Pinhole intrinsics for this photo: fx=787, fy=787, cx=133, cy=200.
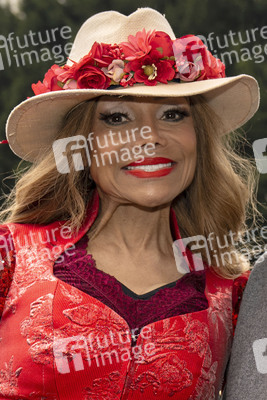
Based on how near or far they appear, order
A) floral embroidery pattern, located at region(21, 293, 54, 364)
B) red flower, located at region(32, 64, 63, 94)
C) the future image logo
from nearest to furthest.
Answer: floral embroidery pattern, located at region(21, 293, 54, 364) → red flower, located at region(32, 64, 63, 94) → the future image logo

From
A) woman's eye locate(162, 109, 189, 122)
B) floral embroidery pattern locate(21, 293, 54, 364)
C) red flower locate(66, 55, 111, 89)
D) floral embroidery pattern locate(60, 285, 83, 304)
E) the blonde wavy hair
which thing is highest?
red flower locate(66, 55, 111, 89)

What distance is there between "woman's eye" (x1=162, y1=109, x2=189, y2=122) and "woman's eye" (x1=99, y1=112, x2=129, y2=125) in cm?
12

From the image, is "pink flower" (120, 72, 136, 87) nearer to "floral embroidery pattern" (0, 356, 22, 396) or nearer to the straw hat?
the straw hat

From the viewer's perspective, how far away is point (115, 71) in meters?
2.29

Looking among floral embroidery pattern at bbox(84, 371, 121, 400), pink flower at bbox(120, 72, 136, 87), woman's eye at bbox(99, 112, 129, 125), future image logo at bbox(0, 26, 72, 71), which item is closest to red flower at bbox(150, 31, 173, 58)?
pink flower at bbox(120, 72, 136, 87)

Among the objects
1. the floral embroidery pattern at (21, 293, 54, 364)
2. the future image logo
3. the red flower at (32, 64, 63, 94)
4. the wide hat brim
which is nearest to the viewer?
the floral embroidery pattern at (21, 293, 54, 364)

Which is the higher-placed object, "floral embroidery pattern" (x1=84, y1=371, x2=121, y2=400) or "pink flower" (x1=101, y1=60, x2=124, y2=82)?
"pink flower" (x1=101, y1=60, x2=124, y2=82)

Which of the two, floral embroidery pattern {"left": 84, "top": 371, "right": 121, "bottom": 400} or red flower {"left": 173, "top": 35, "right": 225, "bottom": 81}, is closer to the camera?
floral embroidery pattern {"left": 84, "top": 371, "right": 121, "bottom": 400}

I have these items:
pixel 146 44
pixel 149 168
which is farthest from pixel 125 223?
pixel 146 44

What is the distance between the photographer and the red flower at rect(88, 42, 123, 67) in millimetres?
2295

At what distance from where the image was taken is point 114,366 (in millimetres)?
2170

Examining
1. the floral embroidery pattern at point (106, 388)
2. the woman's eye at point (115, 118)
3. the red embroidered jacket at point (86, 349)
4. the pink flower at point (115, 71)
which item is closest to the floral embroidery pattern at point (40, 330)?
the red embroidered jacket at point (86, 349)

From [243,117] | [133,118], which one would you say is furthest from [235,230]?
[133,118]

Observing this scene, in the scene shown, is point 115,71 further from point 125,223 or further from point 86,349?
point 86,349
